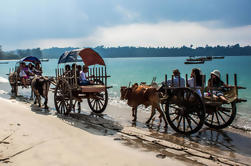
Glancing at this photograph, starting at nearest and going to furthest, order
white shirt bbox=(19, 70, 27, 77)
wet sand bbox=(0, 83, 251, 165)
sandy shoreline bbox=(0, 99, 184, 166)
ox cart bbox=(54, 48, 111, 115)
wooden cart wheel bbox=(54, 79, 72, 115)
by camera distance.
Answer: sandy shoreline bbox=(0, 99, 184, 166), wet sand bbox=(0, 83, 251, 165), ox cart bbox=(54, 48, 111, 115), wooden cart wheel bbox=(54, 79, 72, 115), white shirt bbox=(19, 70, 27, 77)

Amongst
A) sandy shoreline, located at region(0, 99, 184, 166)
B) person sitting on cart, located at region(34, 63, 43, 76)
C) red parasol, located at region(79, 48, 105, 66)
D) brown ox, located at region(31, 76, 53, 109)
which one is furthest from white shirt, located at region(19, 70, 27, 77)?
sandy shoreline, located at region(0, 99, 184, 166)

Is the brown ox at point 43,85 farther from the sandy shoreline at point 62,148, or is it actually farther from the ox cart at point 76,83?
the sandy shoreline at point 62,148

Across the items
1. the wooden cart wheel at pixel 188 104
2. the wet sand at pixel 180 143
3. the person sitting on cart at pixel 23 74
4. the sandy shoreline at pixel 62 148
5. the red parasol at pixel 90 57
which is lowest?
the wet sand at pixel 180 143

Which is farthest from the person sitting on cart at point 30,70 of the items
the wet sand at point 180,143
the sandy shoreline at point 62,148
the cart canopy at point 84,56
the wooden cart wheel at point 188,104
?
the wooden cart wheel at point 188,104

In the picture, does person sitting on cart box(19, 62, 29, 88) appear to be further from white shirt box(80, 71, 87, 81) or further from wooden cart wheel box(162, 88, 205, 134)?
wooden cart wheel box(162, 88, 205, 134)

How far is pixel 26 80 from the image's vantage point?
14281 millimetres

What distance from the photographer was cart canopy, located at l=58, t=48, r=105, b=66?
9352mm

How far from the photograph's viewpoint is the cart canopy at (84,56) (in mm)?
9352

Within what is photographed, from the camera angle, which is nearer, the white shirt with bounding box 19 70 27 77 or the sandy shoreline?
the sandy shoreline

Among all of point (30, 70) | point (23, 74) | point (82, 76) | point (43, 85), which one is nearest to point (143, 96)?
point (82, 76)

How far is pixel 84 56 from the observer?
10.1 m

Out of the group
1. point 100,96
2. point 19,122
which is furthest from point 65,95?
point 19,122

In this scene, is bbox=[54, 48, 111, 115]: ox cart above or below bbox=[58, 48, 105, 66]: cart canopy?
below

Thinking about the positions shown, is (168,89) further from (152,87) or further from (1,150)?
(1,150)
